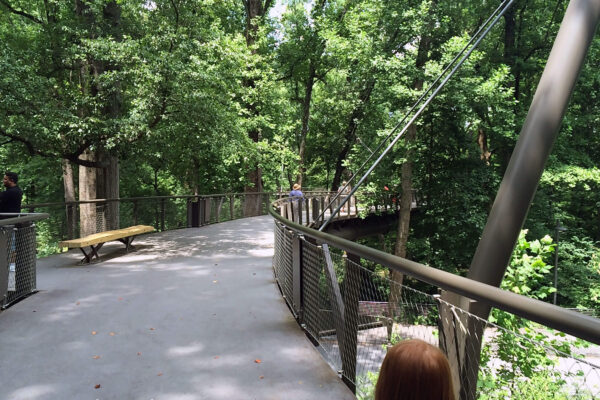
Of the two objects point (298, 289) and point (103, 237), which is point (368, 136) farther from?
point (298, 289)

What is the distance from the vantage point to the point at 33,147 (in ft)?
36.6

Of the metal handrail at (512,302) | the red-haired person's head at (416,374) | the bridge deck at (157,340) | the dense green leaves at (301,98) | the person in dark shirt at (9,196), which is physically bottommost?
the bridge deck at (157,340)

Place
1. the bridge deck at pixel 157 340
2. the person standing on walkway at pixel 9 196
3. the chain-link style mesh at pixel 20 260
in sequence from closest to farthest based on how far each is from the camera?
the bridge deck at pixel 157 340 < the chain-link style mesh at pixel 20 260 < the person standing on walkway at pixel 9 196

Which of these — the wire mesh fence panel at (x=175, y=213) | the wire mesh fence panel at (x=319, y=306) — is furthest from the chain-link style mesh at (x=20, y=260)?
the wire mesh fence panel at (x=175, y=213)

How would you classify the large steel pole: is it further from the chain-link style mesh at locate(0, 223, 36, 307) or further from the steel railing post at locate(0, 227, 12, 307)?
the chain-link style mesh at locate(0, 223, 36, 307)

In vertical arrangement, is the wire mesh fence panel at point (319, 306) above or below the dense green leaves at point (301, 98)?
below

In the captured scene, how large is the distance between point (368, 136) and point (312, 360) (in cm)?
2188

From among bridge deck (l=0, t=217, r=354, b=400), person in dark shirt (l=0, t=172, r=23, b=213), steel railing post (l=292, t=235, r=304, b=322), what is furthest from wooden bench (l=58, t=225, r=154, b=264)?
steel railing post (l=292, t=235, r=304, b=322)

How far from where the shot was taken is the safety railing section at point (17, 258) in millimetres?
5660

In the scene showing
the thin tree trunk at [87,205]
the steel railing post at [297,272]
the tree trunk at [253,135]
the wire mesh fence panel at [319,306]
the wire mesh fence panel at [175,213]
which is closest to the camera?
the wire mesh fence panel at [319,306]

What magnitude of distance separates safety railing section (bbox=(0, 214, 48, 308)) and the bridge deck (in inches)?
8.0

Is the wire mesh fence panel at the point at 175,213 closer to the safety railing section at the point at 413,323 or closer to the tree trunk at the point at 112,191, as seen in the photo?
the tree trunk at the point at 112,191

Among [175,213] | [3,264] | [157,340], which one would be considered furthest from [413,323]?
[175,213]

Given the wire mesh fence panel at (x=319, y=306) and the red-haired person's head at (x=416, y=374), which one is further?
the wire mesh fence panel at (x=319, y=306)
